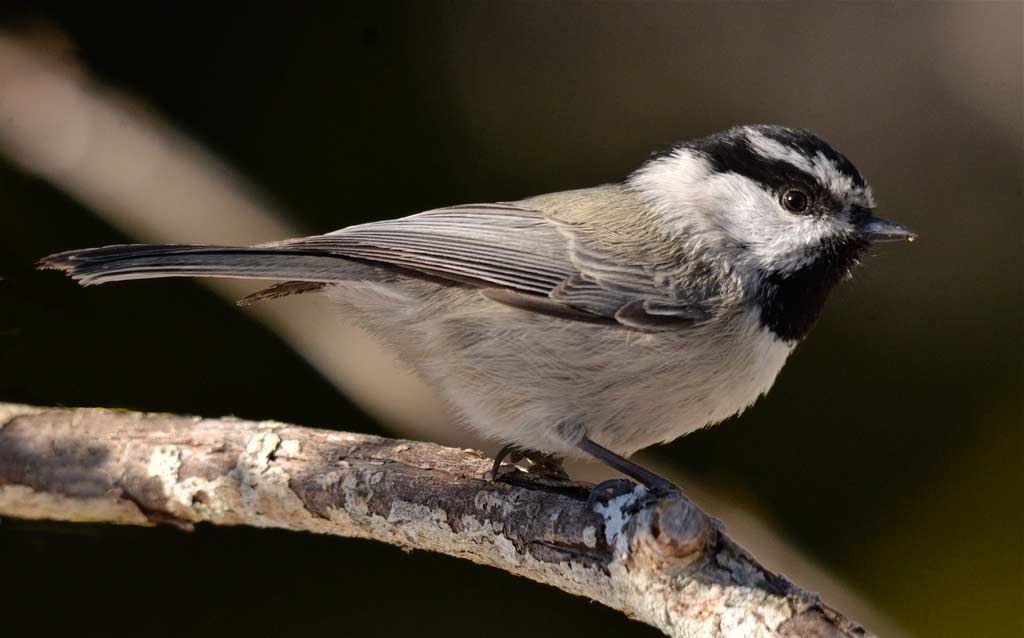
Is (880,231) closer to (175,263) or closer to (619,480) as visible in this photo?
(619,480)

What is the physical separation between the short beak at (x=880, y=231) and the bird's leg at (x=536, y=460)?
811 millimetres

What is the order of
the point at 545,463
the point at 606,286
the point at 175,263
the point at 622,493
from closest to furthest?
the point at 622,493 → the point at 175,263 → the point at 606,286 → the point at 545,463

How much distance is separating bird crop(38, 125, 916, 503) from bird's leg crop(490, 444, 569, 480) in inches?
0.5

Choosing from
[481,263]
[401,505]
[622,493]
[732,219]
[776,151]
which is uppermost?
[776,151]

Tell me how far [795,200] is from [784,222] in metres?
0.05

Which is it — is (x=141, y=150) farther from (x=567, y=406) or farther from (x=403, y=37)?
(x=567, y=406)

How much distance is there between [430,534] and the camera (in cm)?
185

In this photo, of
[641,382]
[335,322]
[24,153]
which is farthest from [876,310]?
[24,153]

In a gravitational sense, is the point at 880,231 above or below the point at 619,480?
above

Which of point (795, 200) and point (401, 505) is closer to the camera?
point (401, 505)

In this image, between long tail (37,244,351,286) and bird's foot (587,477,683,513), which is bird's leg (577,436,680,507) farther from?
long tail (37,244,351,286)

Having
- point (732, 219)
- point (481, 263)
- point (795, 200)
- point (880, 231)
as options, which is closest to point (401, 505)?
point (481, 263)

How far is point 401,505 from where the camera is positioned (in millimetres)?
1865

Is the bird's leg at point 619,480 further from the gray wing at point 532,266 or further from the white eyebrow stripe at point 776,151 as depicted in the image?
the white eyebrow stripe at point 776,151
